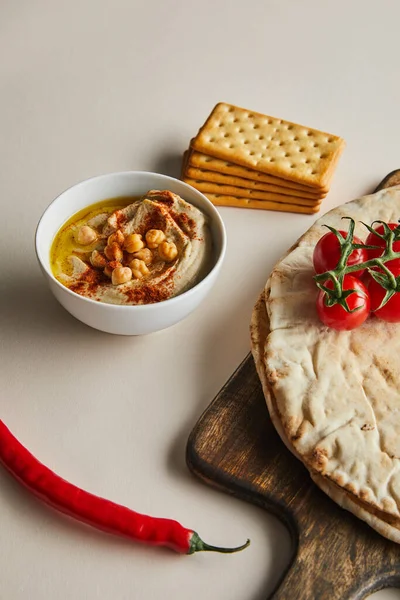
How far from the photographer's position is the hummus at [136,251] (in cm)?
279

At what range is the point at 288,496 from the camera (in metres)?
2.52

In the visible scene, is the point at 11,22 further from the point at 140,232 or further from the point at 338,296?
the point at 338,296

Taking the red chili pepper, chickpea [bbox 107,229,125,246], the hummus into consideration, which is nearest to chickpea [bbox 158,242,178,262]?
the hummus

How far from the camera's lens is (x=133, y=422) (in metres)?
2.77

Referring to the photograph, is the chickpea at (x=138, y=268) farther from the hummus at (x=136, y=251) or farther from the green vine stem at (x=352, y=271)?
the green vine stem at (x=352, y=271)

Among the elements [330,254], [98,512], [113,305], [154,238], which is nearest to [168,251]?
[154,238]

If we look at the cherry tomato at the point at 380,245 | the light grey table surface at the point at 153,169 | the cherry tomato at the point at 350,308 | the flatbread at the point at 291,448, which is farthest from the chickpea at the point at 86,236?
the cherry tomato at the point at 380,245

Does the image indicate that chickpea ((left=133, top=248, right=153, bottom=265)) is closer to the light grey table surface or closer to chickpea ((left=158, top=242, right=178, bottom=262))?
chickpea ((left=158, top=242, right=178, bottom=262))

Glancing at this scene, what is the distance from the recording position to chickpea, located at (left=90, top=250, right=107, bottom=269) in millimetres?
2869

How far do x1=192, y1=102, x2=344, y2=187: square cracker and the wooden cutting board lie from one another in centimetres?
109

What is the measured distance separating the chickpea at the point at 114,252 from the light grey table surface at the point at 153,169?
375 mm

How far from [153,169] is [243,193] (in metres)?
0.53

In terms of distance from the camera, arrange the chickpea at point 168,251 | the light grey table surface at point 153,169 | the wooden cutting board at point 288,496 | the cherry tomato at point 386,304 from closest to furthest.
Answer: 1. the wooden cutting board at point 288,496
2. the light grey table surface at point 153,169
3. the cherry tomato at point 386,304
4. the chickpea at point 168,251

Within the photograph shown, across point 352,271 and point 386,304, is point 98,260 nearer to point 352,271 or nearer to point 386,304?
point 352,271
